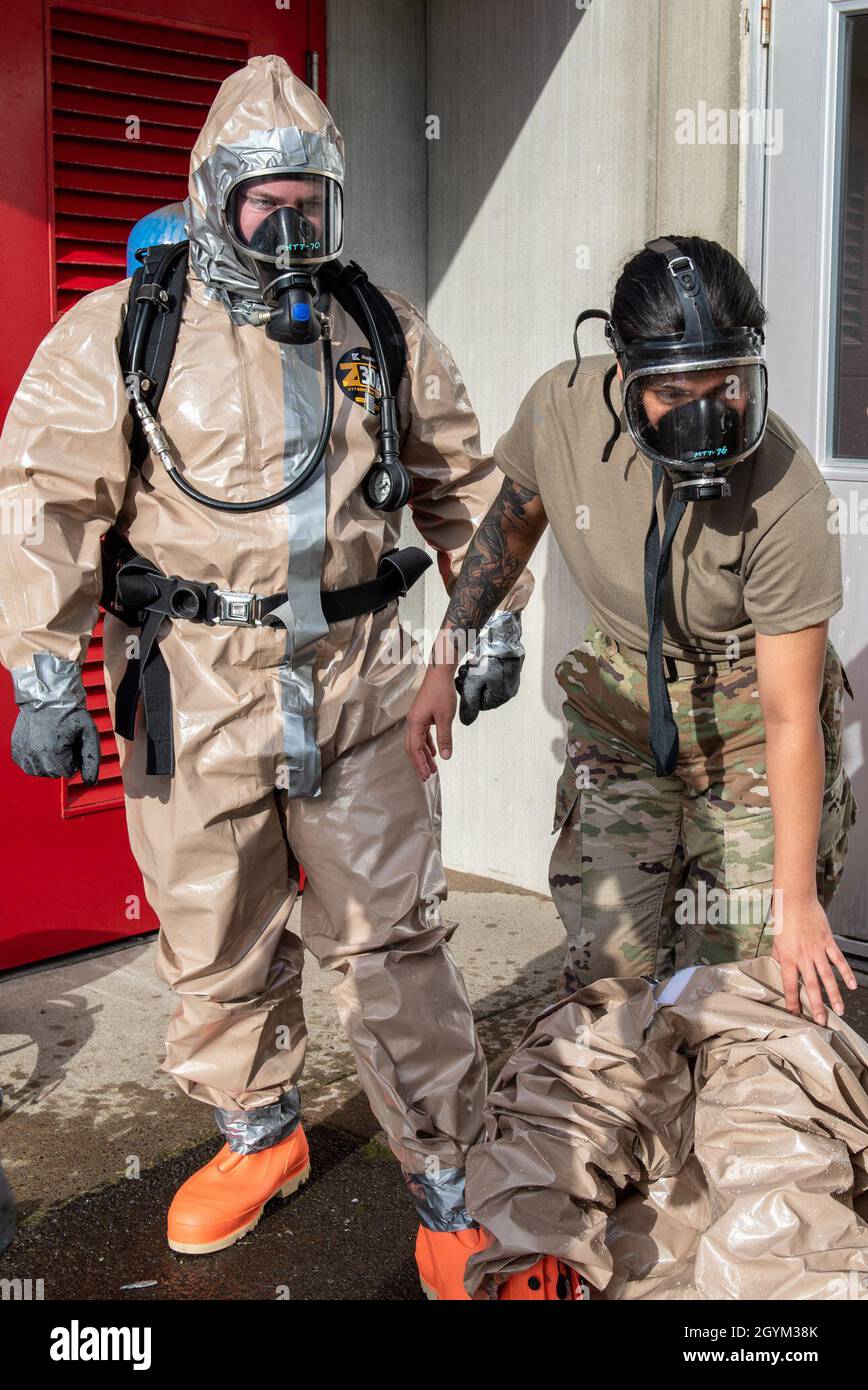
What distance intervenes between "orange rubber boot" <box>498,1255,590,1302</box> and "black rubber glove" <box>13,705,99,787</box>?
3.54 ft

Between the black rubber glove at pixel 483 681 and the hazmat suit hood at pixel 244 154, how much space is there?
764mm

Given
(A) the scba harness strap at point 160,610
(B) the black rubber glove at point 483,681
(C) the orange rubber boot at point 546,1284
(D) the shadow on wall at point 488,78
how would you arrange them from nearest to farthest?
(C) the orange rubber boot at point 546,1284 → (A) the scba harness strap at point 160,610 → (B) the black rubber glove at point 483,681 → (D) the shadow on wall at point 488,78

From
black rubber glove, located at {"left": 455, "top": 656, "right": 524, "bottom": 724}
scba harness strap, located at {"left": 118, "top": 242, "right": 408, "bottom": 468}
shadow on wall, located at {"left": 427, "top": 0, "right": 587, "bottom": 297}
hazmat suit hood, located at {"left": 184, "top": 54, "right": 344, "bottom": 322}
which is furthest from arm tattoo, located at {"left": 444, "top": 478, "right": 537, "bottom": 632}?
shadow on wall, located at {"left": 427, "top": 0, "right": 587, "bottom": 297}

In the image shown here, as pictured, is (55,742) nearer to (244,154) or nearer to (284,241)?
(284,241)

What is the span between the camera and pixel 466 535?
9.90 ft

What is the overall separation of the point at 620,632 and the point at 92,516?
3.15 ft

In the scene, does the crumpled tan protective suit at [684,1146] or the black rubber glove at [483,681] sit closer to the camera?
the crumpled tan protective suit at [684,1146]

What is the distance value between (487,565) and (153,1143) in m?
1.43

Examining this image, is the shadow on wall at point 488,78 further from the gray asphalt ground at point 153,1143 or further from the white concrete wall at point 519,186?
the gray asphalt ground at point 153,1143

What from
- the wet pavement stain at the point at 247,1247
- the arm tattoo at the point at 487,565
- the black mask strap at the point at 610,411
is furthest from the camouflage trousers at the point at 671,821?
the wet pavement stain at the point at 247,1247

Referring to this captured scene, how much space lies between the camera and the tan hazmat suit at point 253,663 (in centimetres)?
261

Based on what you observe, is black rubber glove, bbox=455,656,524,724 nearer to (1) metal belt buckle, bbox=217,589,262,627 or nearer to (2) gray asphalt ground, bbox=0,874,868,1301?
(1) metal belt buckle, bbox=217,589,262,627

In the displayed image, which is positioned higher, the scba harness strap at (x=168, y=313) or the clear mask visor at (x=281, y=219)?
the clear mask visor at (x=281, y=219)

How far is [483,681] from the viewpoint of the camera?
9.37ft
